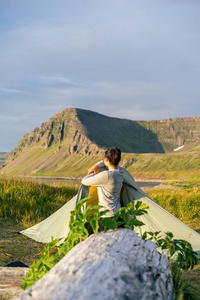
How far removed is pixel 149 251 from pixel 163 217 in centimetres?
387

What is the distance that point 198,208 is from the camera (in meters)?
11.5

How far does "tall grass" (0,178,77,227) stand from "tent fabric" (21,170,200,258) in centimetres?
156

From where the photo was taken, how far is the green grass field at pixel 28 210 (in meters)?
7.29

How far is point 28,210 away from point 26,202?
30cm

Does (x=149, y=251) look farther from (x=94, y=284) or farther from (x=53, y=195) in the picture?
(x=53, y=195)

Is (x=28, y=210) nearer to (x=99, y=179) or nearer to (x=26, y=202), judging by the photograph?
(x=26, y=202)

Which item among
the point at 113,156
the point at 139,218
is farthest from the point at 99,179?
the point at 139,218

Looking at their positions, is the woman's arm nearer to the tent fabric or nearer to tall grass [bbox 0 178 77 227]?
the tent fabric

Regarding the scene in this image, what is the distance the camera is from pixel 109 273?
239cm

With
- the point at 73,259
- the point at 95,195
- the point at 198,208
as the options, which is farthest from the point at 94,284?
the point at 198,208

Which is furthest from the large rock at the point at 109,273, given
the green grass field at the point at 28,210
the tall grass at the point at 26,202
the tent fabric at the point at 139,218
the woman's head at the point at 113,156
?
the tall grass at the point at 26,202

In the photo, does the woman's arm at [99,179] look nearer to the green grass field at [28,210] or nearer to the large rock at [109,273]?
the large rock at [109,273]

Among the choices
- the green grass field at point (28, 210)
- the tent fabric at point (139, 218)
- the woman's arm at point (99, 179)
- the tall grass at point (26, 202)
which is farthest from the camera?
the tall grass at point (26, 202)

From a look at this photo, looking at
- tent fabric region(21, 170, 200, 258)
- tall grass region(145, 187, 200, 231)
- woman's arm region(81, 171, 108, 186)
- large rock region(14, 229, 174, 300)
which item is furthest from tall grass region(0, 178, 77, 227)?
large rock region(14, 229, 174, 300)
